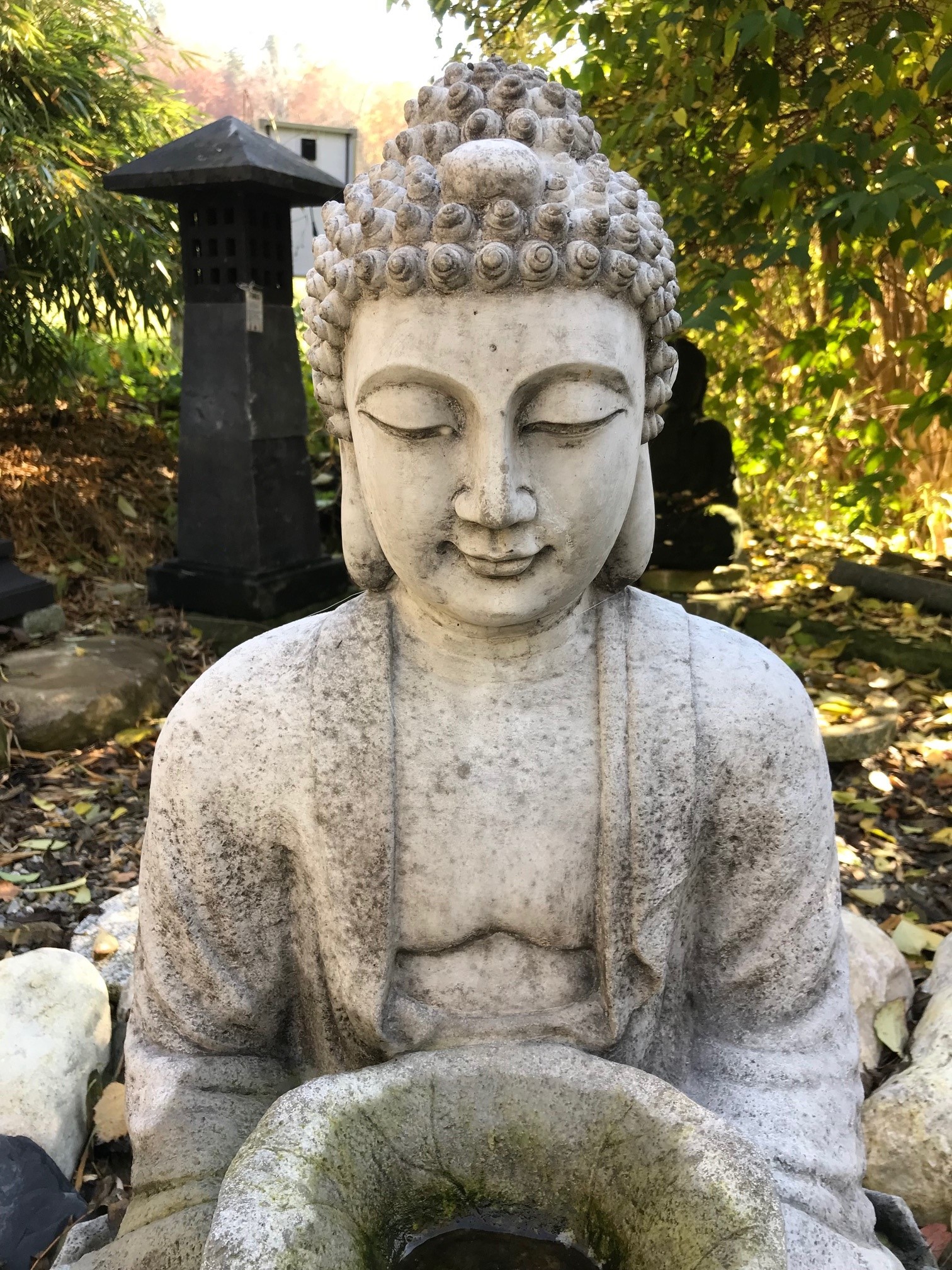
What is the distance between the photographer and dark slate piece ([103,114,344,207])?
5.37 metres

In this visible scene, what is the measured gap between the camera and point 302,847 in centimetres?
147

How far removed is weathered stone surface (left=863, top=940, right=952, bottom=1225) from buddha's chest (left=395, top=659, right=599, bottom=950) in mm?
1317

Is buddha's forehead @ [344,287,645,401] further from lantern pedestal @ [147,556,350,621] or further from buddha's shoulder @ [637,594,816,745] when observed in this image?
lantern pedestal @ [147,556,350,621]

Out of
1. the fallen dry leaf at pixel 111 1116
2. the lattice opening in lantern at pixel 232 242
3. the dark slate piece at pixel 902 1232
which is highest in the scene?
the lattice opening in lantern at pixel 232 242

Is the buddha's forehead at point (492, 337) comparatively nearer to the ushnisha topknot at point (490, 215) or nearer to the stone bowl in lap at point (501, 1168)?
the ushnisha topknot at point (490, 215)

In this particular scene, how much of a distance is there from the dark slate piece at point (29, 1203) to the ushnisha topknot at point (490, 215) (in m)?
1.80

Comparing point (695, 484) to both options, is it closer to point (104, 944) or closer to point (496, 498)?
point (104, 944)

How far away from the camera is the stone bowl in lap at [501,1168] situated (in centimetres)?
105

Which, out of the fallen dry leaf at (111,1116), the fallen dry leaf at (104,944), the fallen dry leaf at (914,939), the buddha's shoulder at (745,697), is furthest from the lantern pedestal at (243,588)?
the buddha's shoulder at (745,697)

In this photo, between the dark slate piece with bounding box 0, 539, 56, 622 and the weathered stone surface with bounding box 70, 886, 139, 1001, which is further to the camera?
the dark slate piece with bounding box 0, 539, 56, 622

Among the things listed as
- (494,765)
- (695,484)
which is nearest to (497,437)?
(494,765)

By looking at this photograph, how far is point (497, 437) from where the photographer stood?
123 centimetres

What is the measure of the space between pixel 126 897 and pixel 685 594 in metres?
3.80

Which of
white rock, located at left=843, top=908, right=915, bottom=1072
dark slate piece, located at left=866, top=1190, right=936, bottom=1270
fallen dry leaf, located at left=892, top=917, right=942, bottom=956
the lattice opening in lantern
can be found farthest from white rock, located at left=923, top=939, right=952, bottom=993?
the lattice opening in lantern
